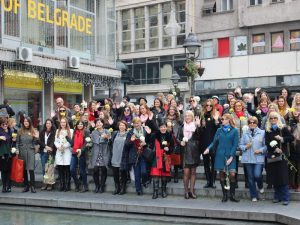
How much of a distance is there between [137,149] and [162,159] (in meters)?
0.71

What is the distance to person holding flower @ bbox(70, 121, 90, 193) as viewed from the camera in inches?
501

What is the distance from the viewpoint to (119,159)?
40.3 feet

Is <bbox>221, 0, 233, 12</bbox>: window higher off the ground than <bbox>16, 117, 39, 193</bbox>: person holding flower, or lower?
higher

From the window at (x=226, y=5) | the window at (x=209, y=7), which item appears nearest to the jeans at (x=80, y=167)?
the window at (x=226, y=5)

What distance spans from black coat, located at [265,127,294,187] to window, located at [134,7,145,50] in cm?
3900

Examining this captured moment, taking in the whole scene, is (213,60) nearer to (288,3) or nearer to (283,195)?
(288,3)

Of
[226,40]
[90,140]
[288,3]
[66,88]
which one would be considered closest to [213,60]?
[226,40]

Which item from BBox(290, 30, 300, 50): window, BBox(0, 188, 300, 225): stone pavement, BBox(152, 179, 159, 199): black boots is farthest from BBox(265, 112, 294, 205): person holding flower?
BBox(290, 30, 300, 50): window

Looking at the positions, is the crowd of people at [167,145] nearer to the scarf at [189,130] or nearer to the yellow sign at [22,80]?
the scarf at [189,130]

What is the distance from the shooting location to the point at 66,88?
20922 millimetres

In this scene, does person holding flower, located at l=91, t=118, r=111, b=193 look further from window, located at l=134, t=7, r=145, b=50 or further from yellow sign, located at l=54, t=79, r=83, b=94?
window, located at l=134, t=7, r=145, b=50

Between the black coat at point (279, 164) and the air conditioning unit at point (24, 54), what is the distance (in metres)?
9.67

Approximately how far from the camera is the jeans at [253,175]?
10789 millimetres

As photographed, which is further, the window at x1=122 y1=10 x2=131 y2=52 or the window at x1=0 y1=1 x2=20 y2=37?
the window at x1=122 y1=10 x2=131 y2=52
